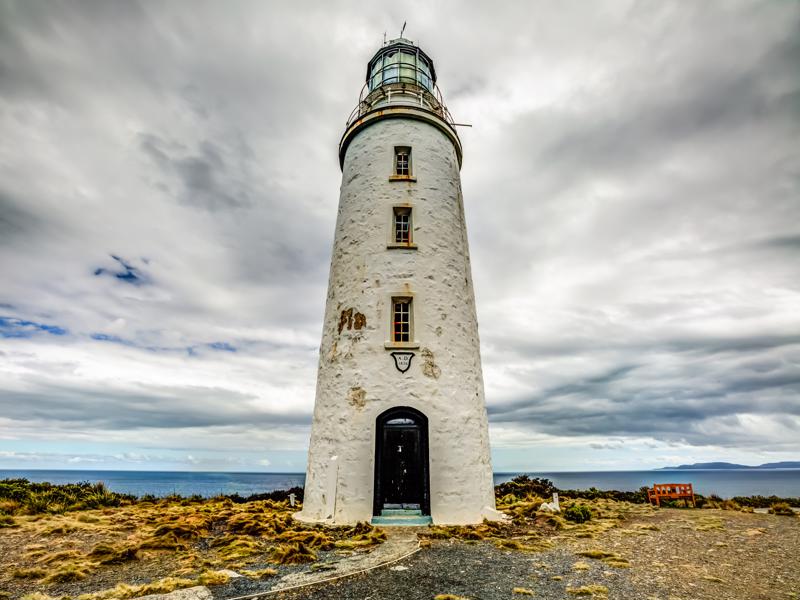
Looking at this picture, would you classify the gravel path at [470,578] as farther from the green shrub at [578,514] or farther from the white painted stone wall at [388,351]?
the green shrub at [578,514]

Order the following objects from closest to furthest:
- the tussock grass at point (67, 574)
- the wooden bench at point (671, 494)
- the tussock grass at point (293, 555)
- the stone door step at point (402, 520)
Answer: the tussock grass at point (67, 574), the tussock grass at point (293, 555), the stone door step at point (402, 520), the wooden bench at point (671, 494)

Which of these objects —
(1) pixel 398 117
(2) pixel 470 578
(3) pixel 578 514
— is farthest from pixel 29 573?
(1) pixel 398 117

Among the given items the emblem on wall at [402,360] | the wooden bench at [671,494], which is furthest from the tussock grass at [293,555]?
the wooden bench at [671,494]

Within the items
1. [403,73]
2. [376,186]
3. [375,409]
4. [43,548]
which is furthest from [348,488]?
[403,73]

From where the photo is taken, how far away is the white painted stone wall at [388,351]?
10234 mm

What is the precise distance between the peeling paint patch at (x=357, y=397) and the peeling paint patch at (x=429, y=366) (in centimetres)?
154

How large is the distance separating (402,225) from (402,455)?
622cm

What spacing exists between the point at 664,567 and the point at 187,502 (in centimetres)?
1235

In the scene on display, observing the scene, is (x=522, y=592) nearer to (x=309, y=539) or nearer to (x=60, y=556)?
(x=309, y=539)

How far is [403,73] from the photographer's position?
15.5m

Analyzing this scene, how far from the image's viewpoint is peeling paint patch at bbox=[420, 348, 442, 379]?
10.8 m

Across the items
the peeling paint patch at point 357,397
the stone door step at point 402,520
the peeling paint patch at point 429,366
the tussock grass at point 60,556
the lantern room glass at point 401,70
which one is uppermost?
the lantern room glass at point 401,70

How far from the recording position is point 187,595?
509 cm

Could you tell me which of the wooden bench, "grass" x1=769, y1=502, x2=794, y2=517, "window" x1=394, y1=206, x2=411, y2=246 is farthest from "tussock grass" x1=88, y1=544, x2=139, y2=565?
"grass" x1=769, y1=502, x2=794, y2=517
